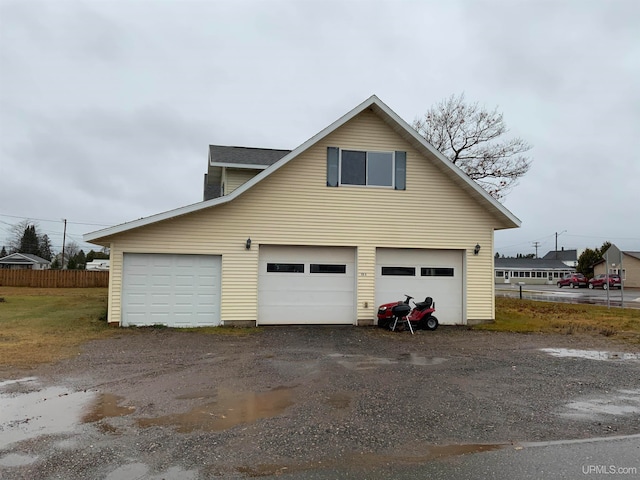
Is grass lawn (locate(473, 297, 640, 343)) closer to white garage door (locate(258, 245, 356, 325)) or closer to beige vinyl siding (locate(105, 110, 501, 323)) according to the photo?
beige vinyl siding (locate(105, 110, 501, 323))

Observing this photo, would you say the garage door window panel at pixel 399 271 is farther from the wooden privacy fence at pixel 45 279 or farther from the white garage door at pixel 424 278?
the wooden privacy fence at pixel 45 279

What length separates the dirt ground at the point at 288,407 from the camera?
4.17 m

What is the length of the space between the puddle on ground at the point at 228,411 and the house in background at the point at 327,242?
6.79 meters

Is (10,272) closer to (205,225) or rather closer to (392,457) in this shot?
(205,225)

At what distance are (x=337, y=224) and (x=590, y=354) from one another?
7199 mm

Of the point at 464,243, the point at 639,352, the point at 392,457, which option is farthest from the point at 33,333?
the point at 639,352

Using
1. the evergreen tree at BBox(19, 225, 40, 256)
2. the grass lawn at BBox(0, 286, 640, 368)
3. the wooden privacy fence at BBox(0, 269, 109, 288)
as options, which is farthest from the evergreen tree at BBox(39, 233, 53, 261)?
the grass lawn at BBox(0, 286, 640, 368)

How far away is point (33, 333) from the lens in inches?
448

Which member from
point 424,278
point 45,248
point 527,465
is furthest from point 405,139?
point 45,248

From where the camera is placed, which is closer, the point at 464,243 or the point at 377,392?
the point at 377,392

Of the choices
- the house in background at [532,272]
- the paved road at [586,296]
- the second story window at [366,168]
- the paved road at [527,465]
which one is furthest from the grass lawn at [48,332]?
the house in background at [532,272]

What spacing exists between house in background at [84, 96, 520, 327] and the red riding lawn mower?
0.64m

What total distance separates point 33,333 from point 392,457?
10.8 metres

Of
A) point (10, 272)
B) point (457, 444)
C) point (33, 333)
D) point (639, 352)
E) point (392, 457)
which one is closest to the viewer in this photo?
point (392, 457)
